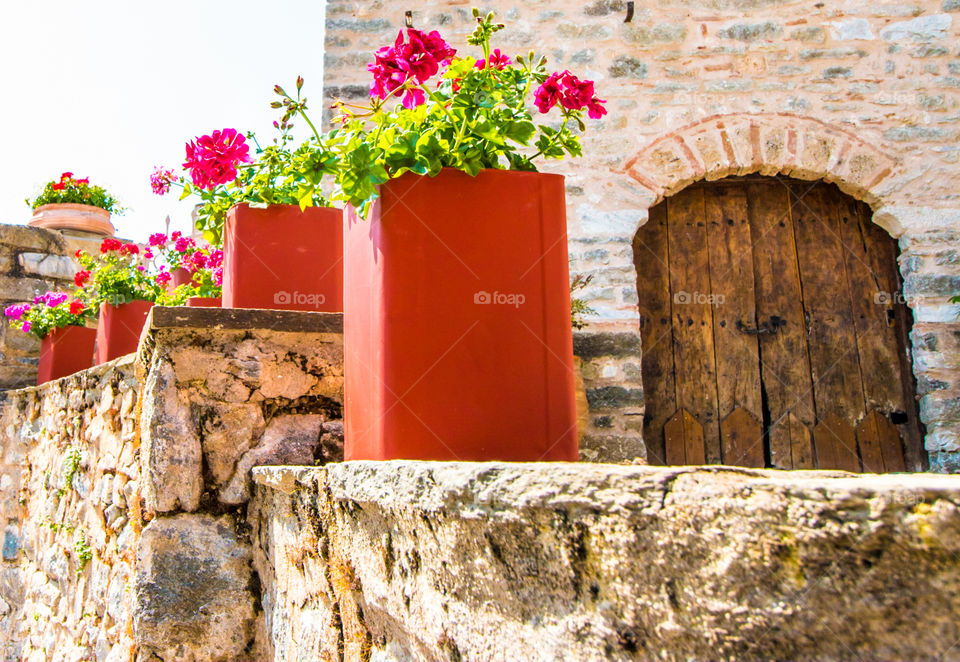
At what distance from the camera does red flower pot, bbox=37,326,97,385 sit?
3.99 metres

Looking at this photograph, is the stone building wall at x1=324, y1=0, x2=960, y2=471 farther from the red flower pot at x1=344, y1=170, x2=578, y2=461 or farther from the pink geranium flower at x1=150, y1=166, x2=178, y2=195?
the red flower pot at x1=344, y1=170, x2=578, y2=461

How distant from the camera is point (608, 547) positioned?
26.4 inches

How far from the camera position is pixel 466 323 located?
1164 millimetres

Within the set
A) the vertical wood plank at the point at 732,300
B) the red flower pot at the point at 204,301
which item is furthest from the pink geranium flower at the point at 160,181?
the vertical wood plank at the point at 732,300

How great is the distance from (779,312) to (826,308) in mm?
234

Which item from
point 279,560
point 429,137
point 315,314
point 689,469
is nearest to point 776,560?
point 689,469

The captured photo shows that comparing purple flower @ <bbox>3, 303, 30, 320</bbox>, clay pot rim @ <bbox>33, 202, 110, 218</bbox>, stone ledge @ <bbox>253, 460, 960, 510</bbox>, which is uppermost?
clay pot rim @ <bbox>33, 202, 110, 218</bbox>

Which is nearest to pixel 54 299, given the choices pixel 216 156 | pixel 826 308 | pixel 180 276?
pixel 180 276

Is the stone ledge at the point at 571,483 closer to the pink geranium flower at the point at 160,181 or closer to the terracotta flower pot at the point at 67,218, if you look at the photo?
the pink geranium flower at the point at 160,181

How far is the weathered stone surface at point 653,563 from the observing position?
515mm

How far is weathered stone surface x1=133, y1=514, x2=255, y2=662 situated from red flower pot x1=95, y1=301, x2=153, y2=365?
7.12ft

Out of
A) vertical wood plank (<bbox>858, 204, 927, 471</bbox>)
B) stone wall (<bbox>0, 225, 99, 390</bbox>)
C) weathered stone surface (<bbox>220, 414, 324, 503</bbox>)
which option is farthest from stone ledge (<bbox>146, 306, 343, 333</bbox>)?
stone wall (<bbox>0, 225, 99, 390</bbox>)

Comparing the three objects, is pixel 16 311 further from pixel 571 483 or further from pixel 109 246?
pixel 571 483

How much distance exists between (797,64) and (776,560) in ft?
12.8
